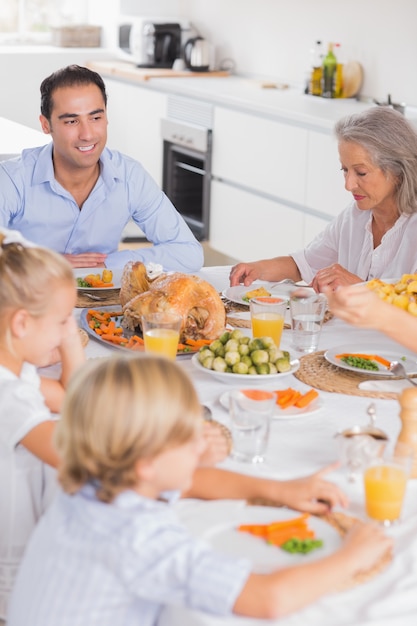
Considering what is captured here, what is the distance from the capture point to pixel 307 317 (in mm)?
2107

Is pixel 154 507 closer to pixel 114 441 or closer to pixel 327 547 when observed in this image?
pixel 114 441

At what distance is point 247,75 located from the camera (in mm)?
5949

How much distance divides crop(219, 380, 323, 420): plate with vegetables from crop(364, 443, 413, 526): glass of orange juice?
37 centimetres

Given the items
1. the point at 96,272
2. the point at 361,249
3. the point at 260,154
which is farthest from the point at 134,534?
the point at 260,154

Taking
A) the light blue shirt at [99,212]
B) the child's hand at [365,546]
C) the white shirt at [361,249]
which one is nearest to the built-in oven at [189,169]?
the light blue shirt at [99,212]

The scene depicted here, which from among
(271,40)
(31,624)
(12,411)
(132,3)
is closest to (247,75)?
(271,40)

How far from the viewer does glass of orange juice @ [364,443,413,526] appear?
136 centimetres

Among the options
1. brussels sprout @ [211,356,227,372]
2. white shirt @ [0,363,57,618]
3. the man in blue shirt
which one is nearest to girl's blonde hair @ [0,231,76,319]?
white shirt @ [0,363,57,618]

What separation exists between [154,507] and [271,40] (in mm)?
4865

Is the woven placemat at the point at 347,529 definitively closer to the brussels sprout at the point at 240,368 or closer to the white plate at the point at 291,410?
the white plate at the point at 291,410

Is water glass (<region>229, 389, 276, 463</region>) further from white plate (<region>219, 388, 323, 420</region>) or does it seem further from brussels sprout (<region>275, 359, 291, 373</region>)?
brussels sprout (<region>275, 359, 291, 373</region>)

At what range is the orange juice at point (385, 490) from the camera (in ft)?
4.45

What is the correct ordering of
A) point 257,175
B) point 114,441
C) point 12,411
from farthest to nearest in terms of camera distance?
1. point 257,175
2. point 12,411
3. point 114,441

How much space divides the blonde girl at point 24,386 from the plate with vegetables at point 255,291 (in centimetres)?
86
